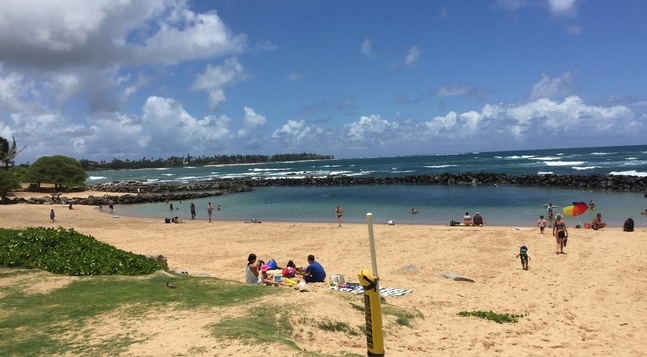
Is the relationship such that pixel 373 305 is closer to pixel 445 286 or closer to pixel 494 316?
pixel 494 316

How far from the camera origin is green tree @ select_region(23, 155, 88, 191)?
174 feet

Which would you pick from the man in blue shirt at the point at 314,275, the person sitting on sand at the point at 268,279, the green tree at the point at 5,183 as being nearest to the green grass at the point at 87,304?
the person sitting on sand at the point at 268,279

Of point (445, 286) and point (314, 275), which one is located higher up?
point (314, 275)

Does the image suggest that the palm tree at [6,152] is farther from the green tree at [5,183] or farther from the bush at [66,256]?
the bush at [66,256]

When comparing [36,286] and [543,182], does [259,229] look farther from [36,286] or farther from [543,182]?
[543,182]

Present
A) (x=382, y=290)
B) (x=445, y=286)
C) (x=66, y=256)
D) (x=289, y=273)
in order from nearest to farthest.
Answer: (x=382, y=290)
(x=66, y=256)
(x=445, y=286)
(x=289, y=273)

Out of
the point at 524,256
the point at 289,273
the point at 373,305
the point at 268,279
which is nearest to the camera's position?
the point at 373,305

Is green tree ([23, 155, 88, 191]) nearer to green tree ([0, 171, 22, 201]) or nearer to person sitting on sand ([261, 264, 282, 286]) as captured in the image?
green tree ([0, 171, 22, 201])

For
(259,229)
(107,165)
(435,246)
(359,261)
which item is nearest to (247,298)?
(359,261)

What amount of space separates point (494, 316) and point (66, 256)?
32.5 ft

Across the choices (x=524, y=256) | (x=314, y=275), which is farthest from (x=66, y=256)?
(x=524, y=256)

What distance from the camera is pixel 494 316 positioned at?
8.86m

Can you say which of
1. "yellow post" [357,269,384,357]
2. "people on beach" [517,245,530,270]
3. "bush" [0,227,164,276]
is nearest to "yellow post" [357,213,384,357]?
"yellow post" [357,269,384,357]

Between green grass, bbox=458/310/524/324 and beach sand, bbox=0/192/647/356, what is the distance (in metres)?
0.18
